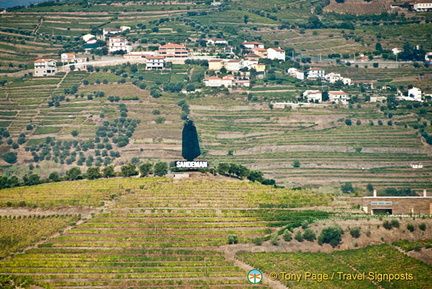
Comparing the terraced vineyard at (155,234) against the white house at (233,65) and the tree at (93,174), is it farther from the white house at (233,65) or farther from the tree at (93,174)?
the white house at (233,65)

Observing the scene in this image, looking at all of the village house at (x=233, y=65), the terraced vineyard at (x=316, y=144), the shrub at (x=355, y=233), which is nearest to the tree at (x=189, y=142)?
the shrub at (x=355, y=233)

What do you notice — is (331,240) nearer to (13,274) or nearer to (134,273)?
(134,273)

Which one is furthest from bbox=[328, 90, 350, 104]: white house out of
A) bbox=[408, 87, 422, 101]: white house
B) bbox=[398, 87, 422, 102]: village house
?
bbox=[408, 87, 422, 101]: white house

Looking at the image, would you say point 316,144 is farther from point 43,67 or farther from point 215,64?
point 43,67

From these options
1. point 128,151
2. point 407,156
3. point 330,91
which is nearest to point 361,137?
point 407,156

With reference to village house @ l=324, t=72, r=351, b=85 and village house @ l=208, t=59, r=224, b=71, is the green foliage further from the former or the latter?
village house @ l=208, t=59, r=224, b=71

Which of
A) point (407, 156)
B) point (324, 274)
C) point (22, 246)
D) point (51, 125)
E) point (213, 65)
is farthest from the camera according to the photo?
point (213, 65)
